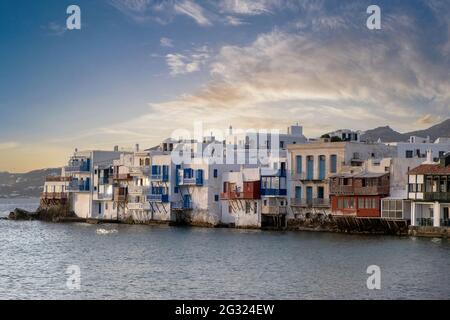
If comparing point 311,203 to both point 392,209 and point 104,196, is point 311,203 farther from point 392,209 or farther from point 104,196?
point 104,196

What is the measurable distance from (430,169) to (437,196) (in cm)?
211

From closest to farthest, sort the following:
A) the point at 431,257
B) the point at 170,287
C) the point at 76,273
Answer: the point at 170,287, the point at 76,273, the point at 431,257

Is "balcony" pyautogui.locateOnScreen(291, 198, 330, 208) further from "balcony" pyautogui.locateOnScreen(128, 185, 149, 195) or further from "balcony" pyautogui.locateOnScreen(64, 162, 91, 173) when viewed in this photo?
"balcony" pyautogui.locateOnScreen(64, 162, 91, 173)

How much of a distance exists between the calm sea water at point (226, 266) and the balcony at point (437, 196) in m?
3.88

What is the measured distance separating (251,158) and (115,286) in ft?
149

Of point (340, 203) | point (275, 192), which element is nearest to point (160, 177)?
point (275, 192)

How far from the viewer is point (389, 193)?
68.6 m

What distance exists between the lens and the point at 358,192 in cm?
7000


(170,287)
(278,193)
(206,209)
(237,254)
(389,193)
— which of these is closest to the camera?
(170,287)

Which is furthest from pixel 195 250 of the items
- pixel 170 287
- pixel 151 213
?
pixel 151 213

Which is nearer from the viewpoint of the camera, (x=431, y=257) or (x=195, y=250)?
(x=431, y=257)

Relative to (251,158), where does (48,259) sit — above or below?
below

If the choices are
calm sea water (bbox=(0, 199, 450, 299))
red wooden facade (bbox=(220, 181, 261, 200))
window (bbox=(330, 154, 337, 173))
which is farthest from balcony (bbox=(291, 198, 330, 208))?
calm sea water (bbox=(0, 199, 450, 299))
